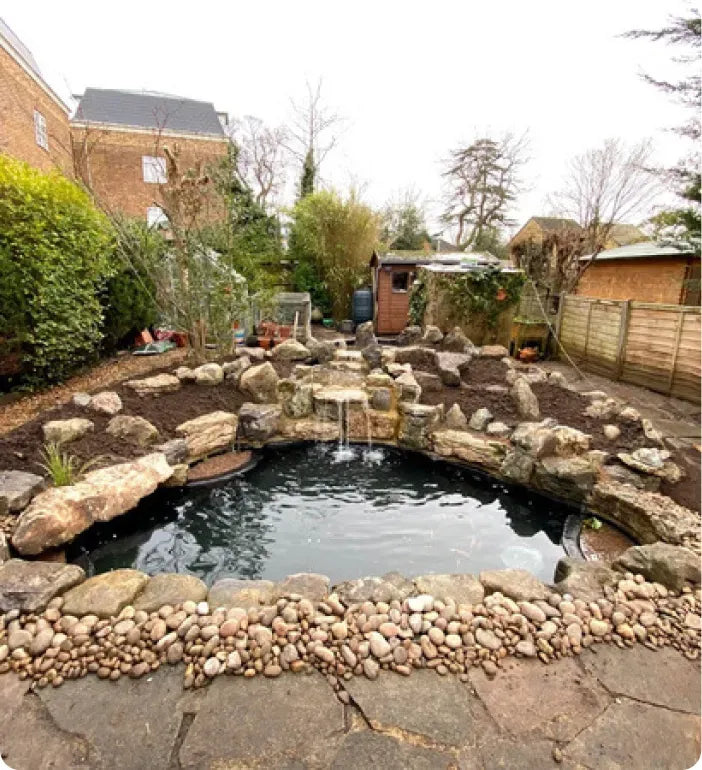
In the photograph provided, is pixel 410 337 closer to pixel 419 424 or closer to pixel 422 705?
pixel 419 424

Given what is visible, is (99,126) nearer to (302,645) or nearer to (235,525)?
(235,525)

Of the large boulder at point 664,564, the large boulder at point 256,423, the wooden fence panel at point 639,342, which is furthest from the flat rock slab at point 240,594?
the wooden fence panel at point 639,342

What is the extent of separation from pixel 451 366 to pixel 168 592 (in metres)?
4.11

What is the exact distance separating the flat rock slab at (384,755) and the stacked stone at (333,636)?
0.66ft

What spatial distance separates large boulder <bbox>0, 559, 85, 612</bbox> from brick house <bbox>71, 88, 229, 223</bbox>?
1422 centimetres

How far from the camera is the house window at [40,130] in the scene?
1079 cm

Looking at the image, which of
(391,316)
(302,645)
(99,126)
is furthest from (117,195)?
(302,645)

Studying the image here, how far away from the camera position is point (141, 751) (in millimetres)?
1275

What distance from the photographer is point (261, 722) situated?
4.47 ft

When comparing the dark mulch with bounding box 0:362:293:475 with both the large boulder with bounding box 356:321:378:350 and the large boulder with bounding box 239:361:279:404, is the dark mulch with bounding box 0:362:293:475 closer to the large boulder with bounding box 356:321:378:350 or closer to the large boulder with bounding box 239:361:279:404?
the large boulder with bounding box 239:361:279:404

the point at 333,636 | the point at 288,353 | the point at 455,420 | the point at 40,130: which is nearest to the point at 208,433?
the point at 288,353

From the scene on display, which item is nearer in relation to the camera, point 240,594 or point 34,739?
point 34,739

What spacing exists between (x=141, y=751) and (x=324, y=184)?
1541 centimetres

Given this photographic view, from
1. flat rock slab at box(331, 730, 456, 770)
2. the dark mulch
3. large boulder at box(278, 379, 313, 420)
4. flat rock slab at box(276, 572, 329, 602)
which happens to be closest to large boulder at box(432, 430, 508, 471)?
large boulder at box(278, 379, 313, 420)
